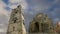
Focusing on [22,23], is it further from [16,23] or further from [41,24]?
[41,24]

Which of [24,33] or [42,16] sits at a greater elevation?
[42,16]

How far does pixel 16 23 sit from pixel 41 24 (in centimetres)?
412

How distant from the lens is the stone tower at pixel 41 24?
80.7 ft

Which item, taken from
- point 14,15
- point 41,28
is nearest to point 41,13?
point 41,28

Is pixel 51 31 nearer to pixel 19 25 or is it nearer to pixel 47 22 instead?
pixel 47 22

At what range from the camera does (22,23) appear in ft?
73.3

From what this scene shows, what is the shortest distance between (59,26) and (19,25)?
6.97 meters

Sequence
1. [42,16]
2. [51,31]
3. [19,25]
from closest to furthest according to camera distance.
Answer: [19,25], [51,31], [42,16]

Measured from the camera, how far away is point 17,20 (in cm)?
2248

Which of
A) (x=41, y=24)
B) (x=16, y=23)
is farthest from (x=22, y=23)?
(x=41, y=24)

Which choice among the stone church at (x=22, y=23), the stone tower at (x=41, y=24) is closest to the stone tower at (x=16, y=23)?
the stone church at (x=22, y=23)

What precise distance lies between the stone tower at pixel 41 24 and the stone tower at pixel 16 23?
307 centimetres

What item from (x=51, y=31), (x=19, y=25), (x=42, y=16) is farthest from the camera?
(x=42, y=16)

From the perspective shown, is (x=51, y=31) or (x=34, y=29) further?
(x=34, y=29)
